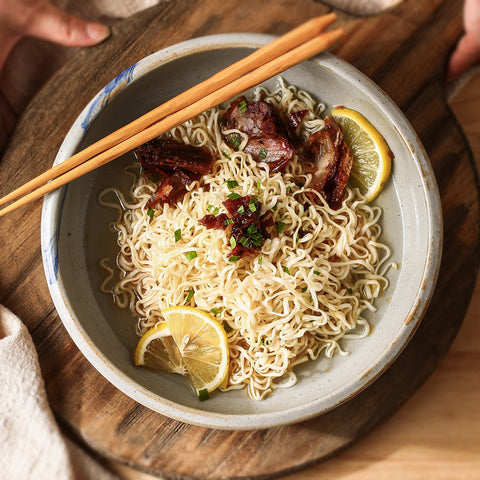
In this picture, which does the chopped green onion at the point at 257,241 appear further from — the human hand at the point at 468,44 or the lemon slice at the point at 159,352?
the human hand at the point at 468,44

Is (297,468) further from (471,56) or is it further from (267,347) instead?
(471,56)

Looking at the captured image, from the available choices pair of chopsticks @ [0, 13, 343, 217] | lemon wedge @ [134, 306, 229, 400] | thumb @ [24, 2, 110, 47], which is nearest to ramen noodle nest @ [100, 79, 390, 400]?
lemon wedge @ [134, 306, 229, 400]

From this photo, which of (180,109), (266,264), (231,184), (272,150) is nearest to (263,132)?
(272,150)

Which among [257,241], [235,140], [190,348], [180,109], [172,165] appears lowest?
[190,348]

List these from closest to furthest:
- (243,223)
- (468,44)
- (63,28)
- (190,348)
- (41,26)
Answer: (243,223) < (190,348) < (468,44) < (63,28) < (41,26)

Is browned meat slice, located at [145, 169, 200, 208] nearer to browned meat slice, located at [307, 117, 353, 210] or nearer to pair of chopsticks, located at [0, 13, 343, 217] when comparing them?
pair of chopsticks, located at [0, 13, 343, 217]

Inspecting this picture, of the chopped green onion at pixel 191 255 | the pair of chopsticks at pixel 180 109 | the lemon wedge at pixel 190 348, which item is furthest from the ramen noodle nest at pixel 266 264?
the pair of chopsticks at pixel 180 109

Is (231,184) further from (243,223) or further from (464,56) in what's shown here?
(464,56)
